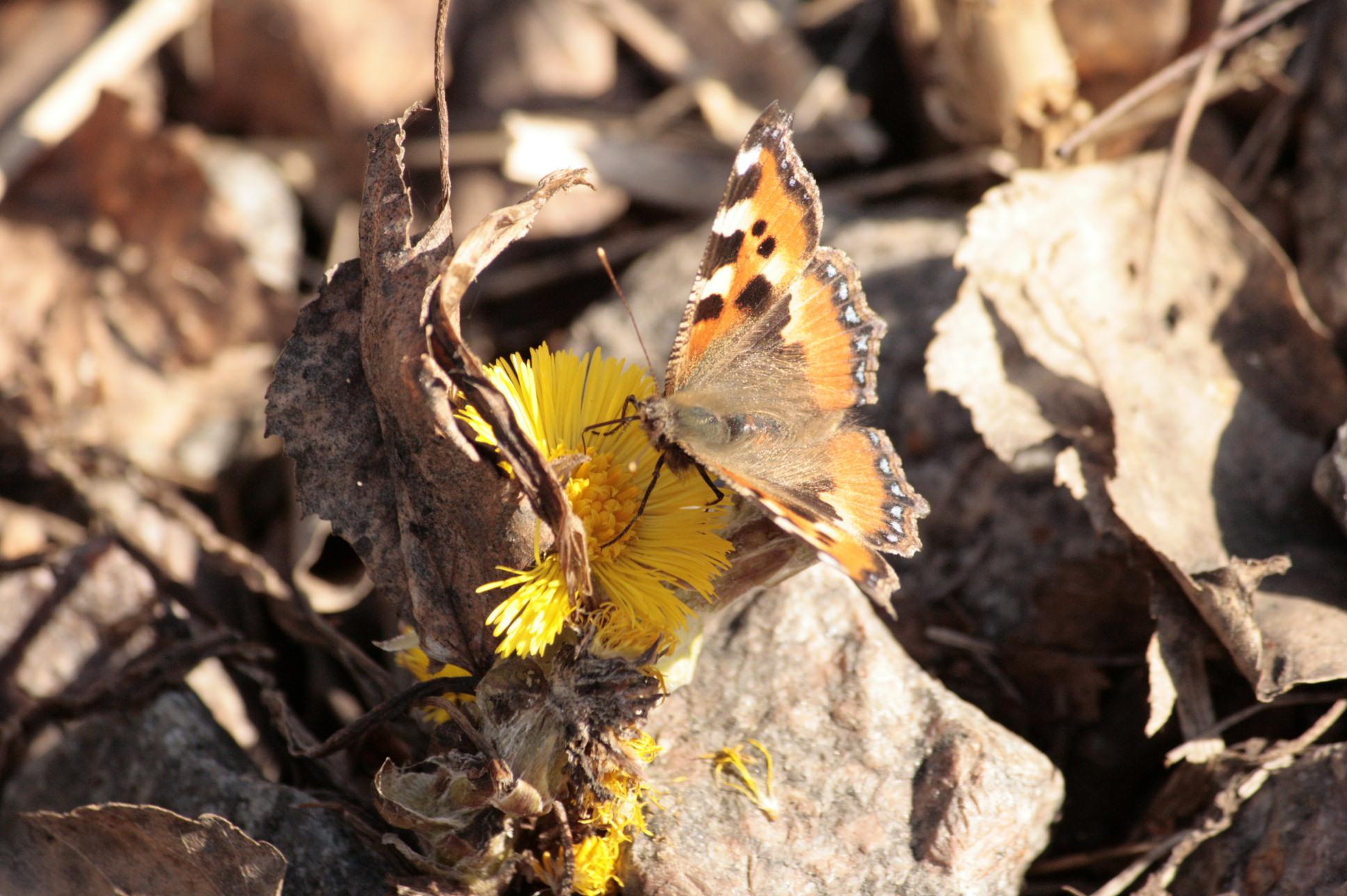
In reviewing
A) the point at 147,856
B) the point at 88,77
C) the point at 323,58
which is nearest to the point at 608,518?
the point at 147,856

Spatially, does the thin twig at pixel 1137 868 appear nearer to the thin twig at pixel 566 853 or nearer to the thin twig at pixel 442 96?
the thin twig at pixel 566 853

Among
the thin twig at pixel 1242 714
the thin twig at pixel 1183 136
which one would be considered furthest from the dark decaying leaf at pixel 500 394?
the thin twig at pixel 1183 136

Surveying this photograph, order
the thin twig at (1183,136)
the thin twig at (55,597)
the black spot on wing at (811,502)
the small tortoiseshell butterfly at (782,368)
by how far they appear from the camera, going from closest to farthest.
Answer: the black spot on wing at (811,502)
the small tortoiseshell butterfly at (782,368)
the thin twig at (55,597)
the thin twig at (1183,136)

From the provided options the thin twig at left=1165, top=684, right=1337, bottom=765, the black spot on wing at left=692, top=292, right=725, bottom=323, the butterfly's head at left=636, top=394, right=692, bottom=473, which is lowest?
the thin twig at left=1165, top=684, right=1337, bottom=765

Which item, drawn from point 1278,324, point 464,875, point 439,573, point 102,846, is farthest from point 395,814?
point 1278,324

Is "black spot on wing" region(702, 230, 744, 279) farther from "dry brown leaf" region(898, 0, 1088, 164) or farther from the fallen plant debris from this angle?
"dry brown leaf" region(898, 0, 1088, 164)

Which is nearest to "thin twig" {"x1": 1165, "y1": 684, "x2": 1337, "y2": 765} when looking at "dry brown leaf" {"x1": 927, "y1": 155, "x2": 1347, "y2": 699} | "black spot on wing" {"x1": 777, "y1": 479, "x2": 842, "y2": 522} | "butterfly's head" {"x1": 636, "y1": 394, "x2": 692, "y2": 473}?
"dry brown leaf" {"x1": 927, "y1": 155, "x2": 1347, "y2": 699}
